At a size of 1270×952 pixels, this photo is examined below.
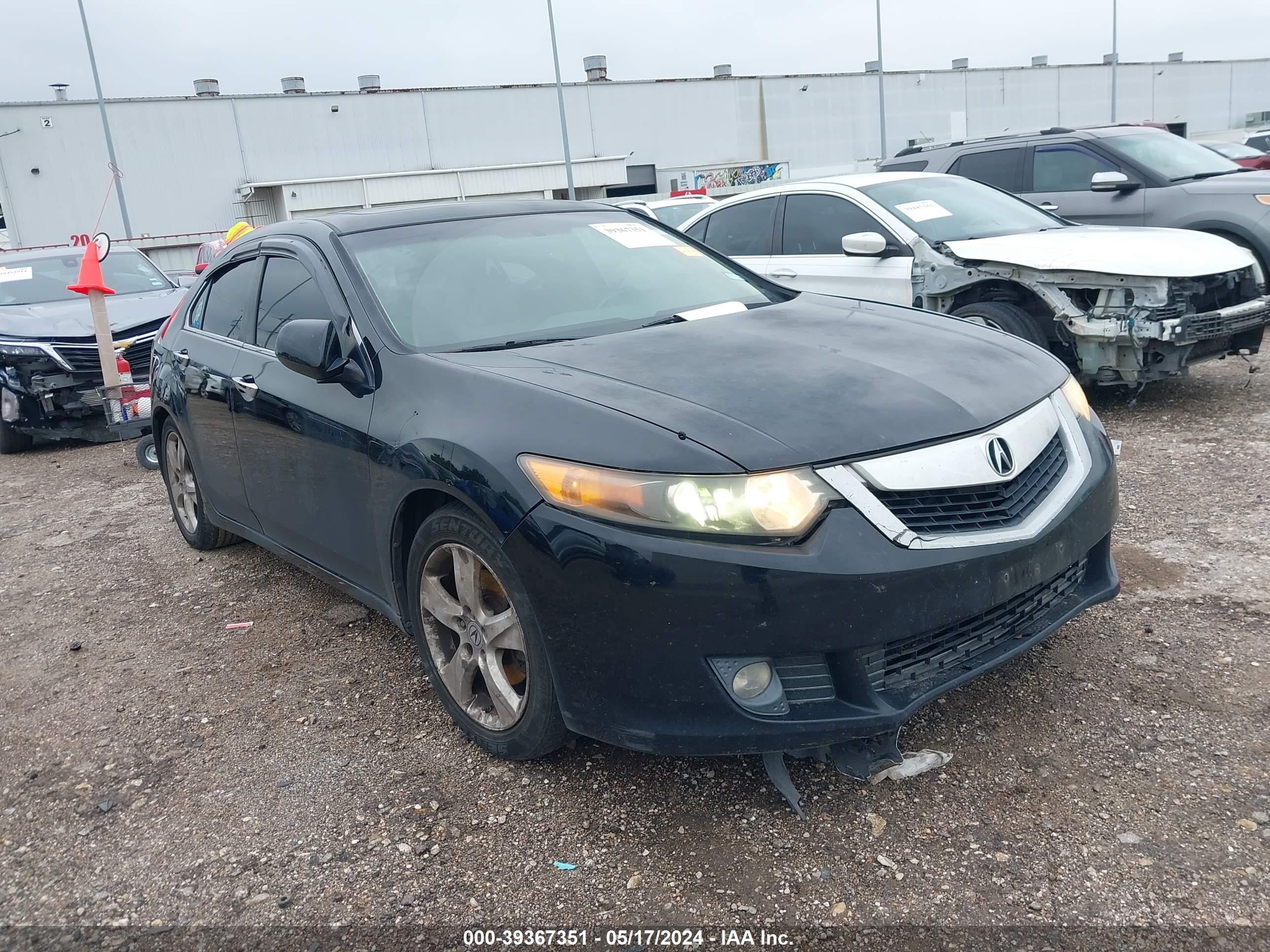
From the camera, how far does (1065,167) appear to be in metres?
8.54

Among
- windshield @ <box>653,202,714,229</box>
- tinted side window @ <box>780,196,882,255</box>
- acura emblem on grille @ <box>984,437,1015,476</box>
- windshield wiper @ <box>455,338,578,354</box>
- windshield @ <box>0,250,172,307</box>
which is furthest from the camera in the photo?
windshield @ <box>653,202,714,229</box>

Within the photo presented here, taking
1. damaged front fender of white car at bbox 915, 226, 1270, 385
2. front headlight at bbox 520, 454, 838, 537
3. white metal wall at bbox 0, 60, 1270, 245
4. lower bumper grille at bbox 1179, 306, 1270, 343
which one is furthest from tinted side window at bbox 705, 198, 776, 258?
white metal wall at bbox 0, 60, 1270, 245

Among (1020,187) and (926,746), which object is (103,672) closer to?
(926,746)

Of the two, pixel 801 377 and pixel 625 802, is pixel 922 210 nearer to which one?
pixel 801 377

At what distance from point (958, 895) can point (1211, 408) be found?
16.6 ft

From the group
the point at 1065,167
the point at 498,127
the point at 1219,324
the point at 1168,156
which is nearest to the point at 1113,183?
the point at 1065,167

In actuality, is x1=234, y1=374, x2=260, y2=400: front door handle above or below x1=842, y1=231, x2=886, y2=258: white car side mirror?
below

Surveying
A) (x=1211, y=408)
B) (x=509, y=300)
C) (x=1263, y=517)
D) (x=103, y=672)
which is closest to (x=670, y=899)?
(x=509, y=300)

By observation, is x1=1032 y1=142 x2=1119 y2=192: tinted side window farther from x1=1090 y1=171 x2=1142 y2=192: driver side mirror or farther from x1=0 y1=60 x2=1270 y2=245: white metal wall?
x1=0 y1=60 x2=1270 y2=245: white metal wall

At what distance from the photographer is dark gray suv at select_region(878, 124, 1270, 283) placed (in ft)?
25.0

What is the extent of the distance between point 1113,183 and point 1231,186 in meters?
0.85

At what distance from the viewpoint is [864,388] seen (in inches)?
103

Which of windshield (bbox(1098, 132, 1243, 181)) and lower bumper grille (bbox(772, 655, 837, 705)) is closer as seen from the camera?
lower bumper grille (bbox(772, 655, 837, 705))

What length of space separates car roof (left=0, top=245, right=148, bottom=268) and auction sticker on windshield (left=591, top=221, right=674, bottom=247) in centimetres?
784
